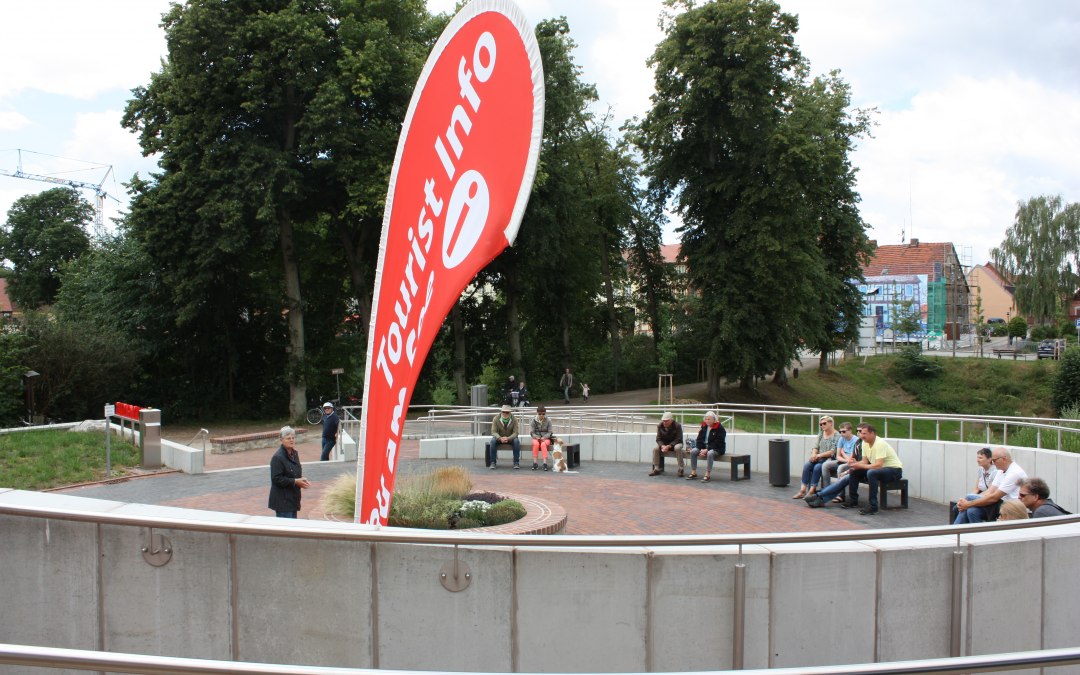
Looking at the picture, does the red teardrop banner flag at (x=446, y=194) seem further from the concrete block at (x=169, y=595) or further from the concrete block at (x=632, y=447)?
the concrete block at (x=632, y=447)

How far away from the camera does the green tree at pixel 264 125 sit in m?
28.0

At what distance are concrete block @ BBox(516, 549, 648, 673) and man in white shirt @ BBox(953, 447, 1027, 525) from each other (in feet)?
18.3

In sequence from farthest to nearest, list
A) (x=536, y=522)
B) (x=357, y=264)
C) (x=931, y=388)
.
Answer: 1. (x=931, y=388)
2. (x=357, y=264)
3. (x=536, y=522)

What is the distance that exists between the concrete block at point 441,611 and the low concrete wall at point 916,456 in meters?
9.60

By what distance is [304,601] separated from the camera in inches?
193

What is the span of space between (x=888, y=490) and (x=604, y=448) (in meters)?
7.16

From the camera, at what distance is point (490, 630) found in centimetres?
471

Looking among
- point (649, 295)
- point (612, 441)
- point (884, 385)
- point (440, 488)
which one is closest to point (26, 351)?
point (612, 441)

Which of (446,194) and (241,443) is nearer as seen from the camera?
(446,194)

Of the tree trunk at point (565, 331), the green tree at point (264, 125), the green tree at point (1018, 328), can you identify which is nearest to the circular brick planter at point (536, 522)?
the green tree at point (264, 125)

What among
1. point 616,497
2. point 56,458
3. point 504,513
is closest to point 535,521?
point 504,513

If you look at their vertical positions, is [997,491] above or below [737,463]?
above

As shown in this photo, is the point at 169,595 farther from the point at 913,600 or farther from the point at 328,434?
the point at 328,434

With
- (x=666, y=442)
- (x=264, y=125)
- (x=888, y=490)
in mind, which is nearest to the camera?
(x=888, y=490)
